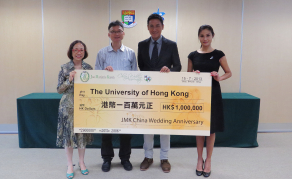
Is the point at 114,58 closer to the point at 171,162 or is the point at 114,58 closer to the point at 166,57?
the point at 166,57

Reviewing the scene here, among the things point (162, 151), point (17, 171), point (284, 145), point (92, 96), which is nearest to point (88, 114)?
point (92, 96)

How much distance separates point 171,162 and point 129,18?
89.0 inches

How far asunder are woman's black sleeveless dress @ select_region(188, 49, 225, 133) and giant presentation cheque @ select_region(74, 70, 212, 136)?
0.13 m

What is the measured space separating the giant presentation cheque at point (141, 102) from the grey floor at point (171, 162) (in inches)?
22.0

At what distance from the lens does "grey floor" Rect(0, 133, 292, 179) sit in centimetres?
227

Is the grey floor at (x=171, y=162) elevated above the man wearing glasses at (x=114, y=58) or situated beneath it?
situated beneath

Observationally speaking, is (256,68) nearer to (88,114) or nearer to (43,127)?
(88,114)

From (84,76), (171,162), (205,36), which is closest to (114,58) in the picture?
(84,76)

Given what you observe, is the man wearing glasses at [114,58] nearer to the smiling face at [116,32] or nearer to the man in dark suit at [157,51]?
the smiling face at [116,32]

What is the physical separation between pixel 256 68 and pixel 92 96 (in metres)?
2.88

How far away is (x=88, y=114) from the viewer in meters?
2.07

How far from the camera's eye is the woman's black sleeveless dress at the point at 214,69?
6.98 ft

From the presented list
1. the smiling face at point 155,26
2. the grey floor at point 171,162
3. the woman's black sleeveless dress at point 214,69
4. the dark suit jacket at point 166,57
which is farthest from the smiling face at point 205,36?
the grey floor at point 171,162

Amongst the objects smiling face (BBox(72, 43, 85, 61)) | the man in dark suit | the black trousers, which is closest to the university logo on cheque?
the man in dark suit
